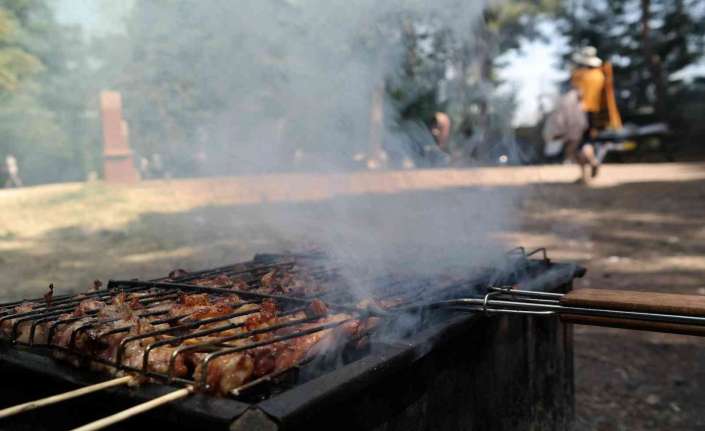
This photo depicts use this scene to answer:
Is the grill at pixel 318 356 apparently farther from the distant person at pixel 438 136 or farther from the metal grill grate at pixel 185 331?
the distant person at pixel 438 136

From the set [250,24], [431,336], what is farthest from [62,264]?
[431,336]

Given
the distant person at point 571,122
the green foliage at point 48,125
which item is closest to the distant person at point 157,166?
the green foliage at point 48,125

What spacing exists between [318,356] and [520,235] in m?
7.11

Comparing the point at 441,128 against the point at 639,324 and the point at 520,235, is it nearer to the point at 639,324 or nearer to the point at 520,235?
the point at 520,235

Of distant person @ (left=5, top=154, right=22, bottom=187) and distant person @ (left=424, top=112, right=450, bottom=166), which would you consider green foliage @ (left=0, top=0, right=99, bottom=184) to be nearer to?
distant person @ (left=5, top=154, right=22, bottom=187)

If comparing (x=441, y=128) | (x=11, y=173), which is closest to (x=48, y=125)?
(x=11, y=173)

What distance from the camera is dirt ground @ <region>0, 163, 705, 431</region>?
3.91m

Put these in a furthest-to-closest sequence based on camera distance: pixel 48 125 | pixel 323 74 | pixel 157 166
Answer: pixel 48 125 < pixel 157 166 < pixel 323 74

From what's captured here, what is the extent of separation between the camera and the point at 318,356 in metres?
1.65

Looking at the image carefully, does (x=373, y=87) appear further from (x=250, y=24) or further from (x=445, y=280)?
(x=445, y=280)

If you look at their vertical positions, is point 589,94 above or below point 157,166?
below

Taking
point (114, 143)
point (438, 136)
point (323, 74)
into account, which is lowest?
point (438, 136)

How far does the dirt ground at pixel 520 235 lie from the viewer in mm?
3908

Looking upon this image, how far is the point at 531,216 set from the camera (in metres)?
9.62
